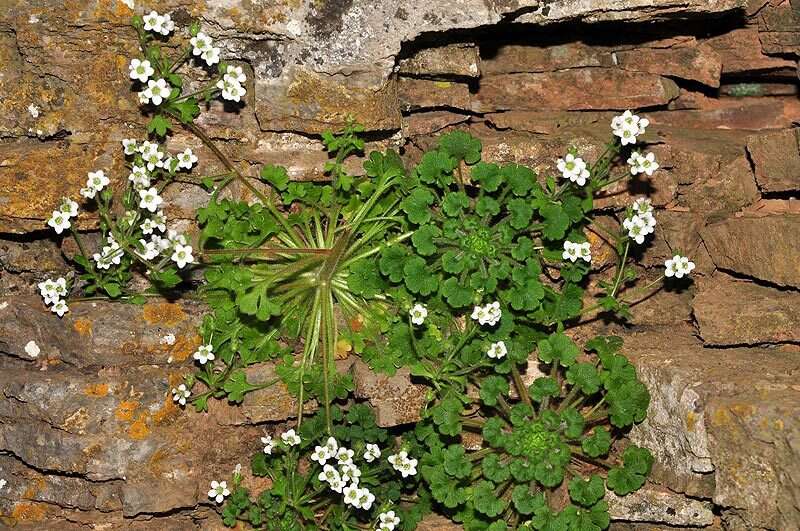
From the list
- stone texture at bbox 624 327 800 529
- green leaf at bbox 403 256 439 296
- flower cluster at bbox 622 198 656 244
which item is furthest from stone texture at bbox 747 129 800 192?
green leaf at bbox 403 256 439 296

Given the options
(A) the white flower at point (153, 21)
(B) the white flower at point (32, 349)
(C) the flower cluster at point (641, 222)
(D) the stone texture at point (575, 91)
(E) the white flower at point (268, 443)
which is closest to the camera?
(A) the white flower at point (153, 21)

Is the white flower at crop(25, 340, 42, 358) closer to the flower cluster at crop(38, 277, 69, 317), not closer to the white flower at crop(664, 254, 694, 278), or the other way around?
the flower cluster at crop(38, 277, 69, 317)

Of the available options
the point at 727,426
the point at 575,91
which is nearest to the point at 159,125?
the point at 575,91

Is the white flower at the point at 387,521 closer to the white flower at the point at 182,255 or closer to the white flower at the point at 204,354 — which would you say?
the white flower at the point at 204,354

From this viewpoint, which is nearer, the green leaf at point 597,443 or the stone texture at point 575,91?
the green leaf at point 597,443

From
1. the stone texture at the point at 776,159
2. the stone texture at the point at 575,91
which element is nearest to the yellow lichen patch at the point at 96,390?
the stone texture at the point at 575,91
